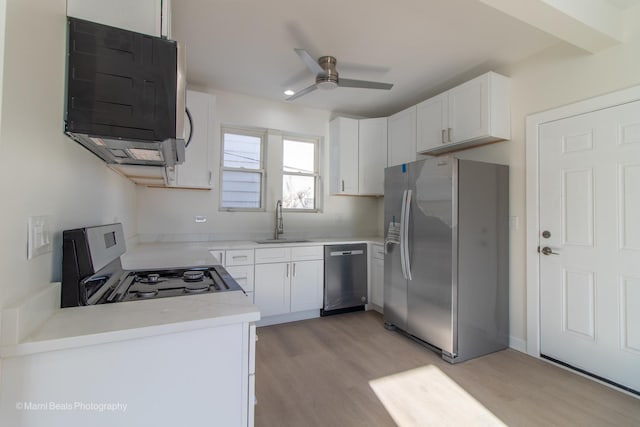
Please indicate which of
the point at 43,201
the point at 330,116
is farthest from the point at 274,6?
the point at 330,116

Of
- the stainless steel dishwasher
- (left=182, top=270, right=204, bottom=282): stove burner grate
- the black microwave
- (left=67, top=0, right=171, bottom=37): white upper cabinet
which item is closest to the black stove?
(left=182, top=270, right=204, bottom=282): stove burner grate

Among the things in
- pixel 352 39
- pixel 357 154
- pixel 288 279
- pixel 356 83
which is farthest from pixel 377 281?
pixel 352 39

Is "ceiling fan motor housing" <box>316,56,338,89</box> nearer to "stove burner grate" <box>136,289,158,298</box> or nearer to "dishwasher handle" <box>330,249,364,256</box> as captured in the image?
"dishwasher handle" <box>330,249,364,256</box>

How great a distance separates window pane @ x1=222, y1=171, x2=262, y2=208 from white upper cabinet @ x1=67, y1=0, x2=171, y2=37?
8.06 ft

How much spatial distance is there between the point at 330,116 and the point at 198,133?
5.90ft

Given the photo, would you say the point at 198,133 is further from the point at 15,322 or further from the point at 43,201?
the point at 15,322

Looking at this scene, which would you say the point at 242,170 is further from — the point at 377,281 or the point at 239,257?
the point at 377,281

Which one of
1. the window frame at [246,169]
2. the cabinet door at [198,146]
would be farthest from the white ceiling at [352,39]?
the window frame at [246,169]

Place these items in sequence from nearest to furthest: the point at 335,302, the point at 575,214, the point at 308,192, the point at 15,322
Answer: the point at 15,322 → the point at 575,214 → the point at 335,302 → the point at 308,192

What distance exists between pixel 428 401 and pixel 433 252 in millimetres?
1125

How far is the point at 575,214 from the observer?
2.32 meters

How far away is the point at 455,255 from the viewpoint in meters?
2.45

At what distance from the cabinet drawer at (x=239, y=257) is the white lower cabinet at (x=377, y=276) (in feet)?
4.87

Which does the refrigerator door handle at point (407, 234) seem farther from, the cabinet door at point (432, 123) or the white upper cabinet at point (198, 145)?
the white upper cabinet at point (198, 145)
